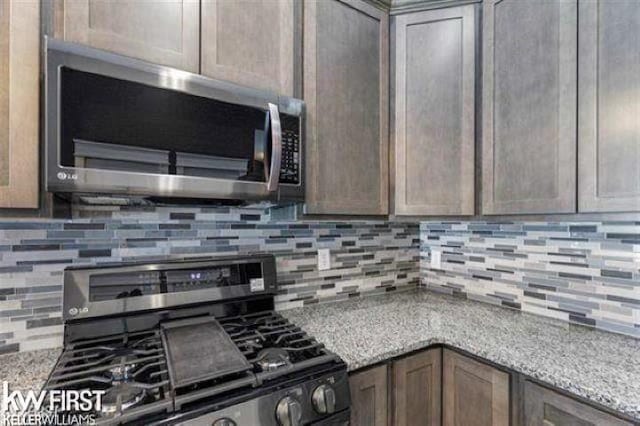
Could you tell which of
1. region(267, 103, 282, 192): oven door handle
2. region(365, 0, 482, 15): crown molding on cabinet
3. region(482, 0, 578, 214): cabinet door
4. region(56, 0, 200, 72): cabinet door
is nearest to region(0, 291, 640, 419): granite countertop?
region(482, 0, 578, 214): cabinet door

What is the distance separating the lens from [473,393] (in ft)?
3.86

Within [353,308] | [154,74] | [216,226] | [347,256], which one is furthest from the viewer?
[347,256]

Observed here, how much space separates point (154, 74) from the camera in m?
0.97

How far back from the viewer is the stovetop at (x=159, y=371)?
2.52 feet

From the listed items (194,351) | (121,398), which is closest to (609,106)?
(194,351)

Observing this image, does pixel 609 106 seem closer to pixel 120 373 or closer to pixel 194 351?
pixel 194 351

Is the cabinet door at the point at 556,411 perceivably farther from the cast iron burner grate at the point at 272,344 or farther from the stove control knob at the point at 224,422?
the stove control knob at the point at 224,422

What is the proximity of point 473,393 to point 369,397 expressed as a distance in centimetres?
39

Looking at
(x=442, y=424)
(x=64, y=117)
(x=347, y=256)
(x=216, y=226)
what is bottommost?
(x=442, y=424)

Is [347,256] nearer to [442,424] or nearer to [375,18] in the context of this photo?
[442,424]

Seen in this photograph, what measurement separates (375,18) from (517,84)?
2.26 feet

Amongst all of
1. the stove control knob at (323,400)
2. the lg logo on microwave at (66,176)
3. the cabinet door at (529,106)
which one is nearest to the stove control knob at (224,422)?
the stove control knob at (323,400)

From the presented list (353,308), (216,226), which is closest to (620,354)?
(353,308)

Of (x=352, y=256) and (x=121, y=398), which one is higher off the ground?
(x=352, y=256)
